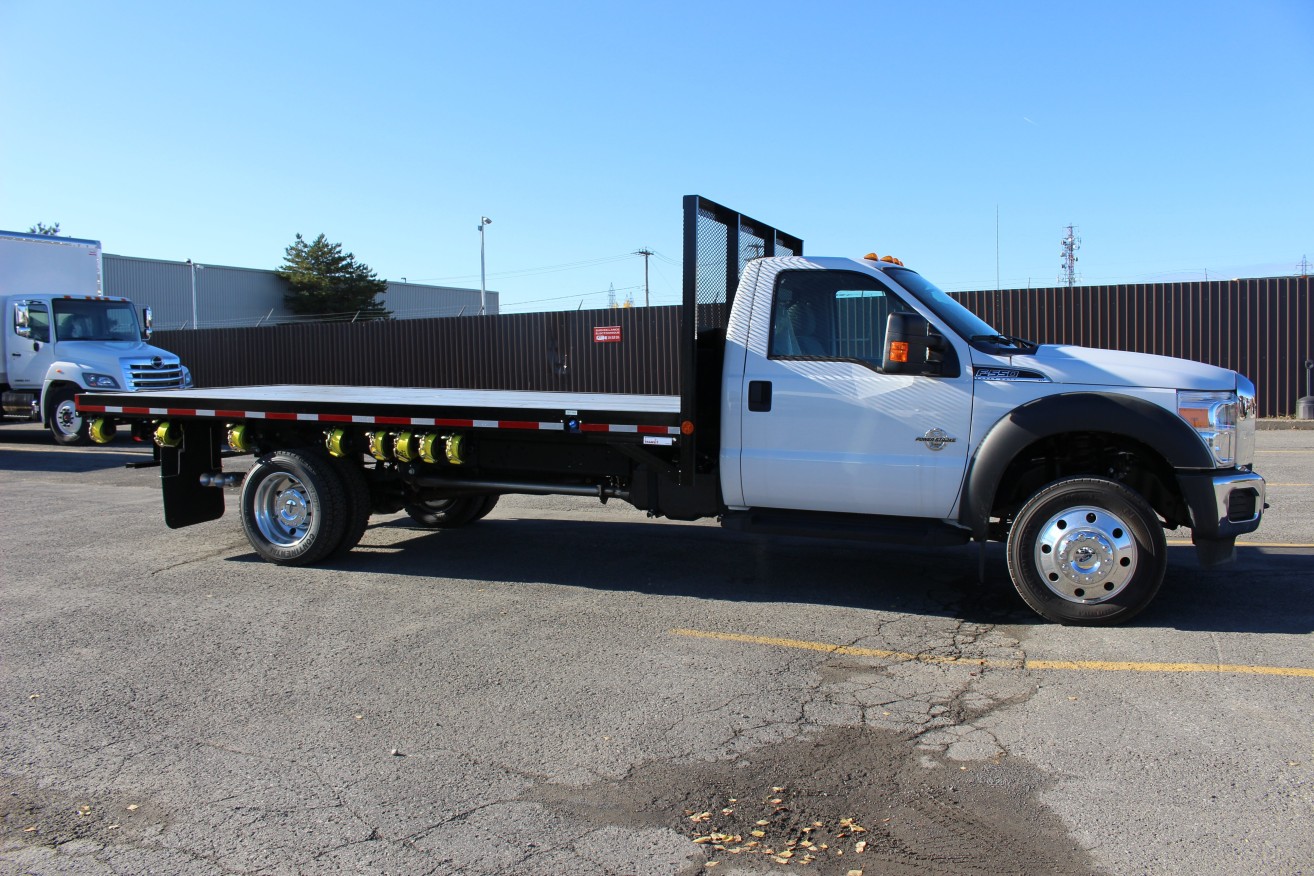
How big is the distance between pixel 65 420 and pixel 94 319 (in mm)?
2313

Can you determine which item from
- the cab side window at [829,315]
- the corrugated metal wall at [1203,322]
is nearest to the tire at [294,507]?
the cab side window at [829,315]

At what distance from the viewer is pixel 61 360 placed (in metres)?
19.4

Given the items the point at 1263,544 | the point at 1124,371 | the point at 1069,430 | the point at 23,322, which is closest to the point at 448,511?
the point at 1069,430

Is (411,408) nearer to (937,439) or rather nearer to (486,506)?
(486,506)

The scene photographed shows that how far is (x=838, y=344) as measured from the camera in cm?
633

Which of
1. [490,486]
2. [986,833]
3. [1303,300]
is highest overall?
[1303,300]

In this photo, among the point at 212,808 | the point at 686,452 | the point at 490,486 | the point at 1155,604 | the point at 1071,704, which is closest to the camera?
the point at 212,808

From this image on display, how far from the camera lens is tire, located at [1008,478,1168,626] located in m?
5.66

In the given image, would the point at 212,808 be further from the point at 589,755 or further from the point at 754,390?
the point at 754,390

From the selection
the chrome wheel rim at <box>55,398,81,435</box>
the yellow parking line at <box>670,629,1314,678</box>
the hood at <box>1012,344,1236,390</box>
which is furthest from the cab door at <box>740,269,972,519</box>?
the chrome wheel rim at <box>55,398,81,435</box>

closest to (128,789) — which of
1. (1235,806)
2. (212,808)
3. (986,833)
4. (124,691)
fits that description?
(212,808)

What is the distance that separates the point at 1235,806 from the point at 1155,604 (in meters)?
2.80

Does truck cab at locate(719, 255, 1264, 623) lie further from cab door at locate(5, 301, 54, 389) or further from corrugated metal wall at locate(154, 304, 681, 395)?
cab door at locate(5, 301, 54, 389)

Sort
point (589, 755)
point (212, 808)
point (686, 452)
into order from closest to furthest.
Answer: point (212, 808)
point (589, 755)
point (686, 452)
